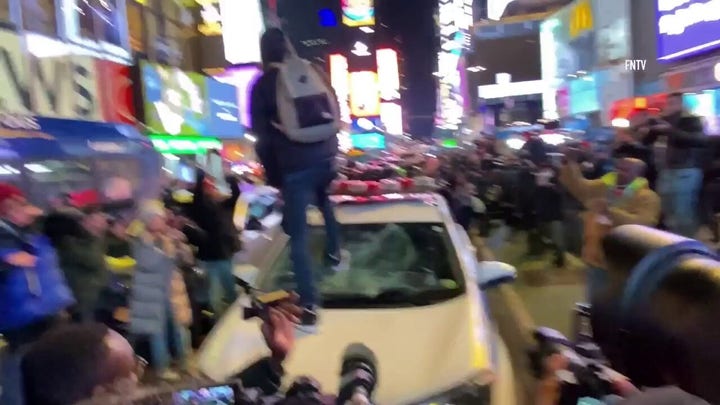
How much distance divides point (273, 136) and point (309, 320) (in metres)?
0.95

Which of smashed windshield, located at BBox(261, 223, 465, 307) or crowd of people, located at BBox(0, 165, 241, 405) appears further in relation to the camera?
smashed windshield, located at BBox(261, 223, 465, 307)

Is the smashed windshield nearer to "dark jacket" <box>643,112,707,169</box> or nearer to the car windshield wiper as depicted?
the car windshield wiper

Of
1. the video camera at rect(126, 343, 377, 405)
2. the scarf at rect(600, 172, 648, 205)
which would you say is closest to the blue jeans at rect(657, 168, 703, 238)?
the scarf at rect(600, 172, 648, 205)

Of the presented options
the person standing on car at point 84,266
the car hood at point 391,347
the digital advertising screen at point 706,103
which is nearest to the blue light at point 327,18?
the digital advertising screen at point 706,103

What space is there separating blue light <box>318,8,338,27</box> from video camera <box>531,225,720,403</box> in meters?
31.9

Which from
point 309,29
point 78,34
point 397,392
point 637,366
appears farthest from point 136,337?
point 309,29

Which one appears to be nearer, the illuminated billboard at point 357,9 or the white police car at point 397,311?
the white police car at point 397,311

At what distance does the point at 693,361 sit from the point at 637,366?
368 millimetres

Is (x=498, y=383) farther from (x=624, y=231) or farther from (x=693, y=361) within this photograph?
(x=693, y=361)

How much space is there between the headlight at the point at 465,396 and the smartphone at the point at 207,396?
5.19ft

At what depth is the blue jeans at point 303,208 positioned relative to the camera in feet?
12.6

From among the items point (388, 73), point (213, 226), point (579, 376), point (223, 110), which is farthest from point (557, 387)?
point (388, 73)

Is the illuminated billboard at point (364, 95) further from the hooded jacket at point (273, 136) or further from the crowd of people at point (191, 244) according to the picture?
the hooded jacket at point (273, 136)

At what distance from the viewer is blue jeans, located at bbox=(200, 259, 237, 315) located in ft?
23.6
